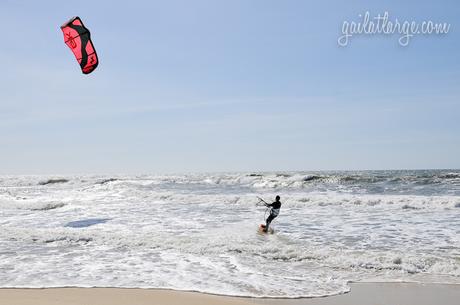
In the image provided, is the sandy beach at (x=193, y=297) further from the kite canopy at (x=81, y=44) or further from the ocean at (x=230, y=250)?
the kite canopy at (x=81, y=44)

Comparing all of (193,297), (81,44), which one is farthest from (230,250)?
(81,44)

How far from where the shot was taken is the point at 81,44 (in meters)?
6.93

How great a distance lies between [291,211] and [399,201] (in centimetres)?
569

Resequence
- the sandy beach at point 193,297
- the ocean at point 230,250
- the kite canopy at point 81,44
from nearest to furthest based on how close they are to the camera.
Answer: the sandy beach at point 193,297
the ocean at point 230,250
the kite canopy at point 81,44

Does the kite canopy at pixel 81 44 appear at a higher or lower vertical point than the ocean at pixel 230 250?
higher

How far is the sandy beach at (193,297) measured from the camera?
5.18 m

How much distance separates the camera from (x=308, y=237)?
33.2ft

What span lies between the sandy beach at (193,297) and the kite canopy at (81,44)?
3180mm

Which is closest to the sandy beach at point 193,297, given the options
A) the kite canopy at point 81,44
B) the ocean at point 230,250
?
the ocean at point 230,250

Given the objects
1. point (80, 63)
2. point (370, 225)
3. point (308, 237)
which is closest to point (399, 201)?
point (370, 225)

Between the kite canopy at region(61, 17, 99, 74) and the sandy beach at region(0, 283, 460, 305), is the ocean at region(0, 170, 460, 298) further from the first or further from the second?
the kite canopy at region(61, 17, 99, 74)

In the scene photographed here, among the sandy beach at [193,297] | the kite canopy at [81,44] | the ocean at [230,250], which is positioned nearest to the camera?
the sandy beach at [193,297]

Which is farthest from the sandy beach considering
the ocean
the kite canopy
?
the kite canopy

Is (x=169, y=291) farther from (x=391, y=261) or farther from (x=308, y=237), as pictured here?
(x=308, y=237)
